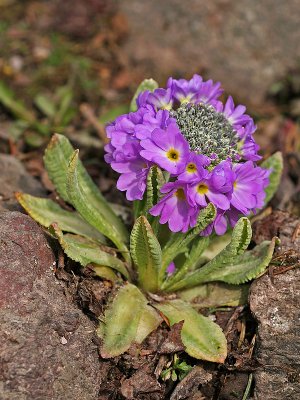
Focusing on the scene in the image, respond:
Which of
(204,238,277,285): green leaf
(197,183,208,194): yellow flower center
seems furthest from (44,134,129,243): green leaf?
(197,183,208,194): yellow flower center

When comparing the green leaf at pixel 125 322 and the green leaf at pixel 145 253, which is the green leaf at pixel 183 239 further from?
the green leaf at pixel 125 322

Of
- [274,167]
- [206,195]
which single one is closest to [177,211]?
[206,195]

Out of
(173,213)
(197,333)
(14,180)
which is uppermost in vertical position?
(173,213)

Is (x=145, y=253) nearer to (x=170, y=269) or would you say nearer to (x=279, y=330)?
(x=170, y=269)

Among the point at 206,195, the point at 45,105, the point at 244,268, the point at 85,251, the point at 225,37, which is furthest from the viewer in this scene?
the point at 225,37

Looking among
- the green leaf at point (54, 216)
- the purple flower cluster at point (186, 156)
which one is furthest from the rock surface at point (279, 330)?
the green leaf at point (54, 216)

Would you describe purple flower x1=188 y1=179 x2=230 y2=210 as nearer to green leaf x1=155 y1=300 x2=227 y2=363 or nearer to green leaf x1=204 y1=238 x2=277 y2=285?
green leaf x1=204 y1=238 x2=277 y2=285
